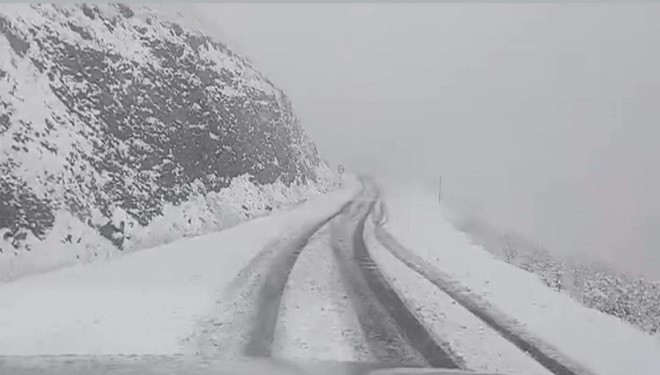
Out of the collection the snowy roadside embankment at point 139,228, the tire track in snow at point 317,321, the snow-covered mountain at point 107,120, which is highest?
the snow-covered mountain at point 107,120

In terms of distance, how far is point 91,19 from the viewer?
1795 centimetres

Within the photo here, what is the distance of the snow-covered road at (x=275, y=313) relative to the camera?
653cm

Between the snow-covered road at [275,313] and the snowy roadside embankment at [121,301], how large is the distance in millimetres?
18

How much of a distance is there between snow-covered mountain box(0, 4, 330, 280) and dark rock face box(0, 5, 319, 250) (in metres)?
0.03

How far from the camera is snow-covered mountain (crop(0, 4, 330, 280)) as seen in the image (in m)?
11.9

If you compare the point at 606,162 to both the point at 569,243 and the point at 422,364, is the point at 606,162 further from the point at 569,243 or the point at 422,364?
the point at 422,364

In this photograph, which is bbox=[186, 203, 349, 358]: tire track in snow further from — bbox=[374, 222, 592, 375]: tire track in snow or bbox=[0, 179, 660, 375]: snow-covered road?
bbox=[374, 222, 592, 375]: tire track in snow

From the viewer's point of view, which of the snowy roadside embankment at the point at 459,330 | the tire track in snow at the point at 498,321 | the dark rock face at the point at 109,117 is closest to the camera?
the snowy roadside embankment at the point at 459,330

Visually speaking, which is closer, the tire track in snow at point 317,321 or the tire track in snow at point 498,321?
the tire track in snow at point 498,321

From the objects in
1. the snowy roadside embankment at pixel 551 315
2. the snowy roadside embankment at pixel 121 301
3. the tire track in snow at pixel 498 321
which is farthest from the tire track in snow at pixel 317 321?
the snowy roadside embankment at pixel 551 315

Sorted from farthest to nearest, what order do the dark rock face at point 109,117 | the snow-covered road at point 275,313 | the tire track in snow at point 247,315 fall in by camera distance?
the dark rock face at point 109,117 → the tire track in snow at point 247,315 → the snow-covered road at point 275,313

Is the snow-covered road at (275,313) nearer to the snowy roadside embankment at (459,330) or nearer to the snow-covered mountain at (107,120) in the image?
the snowy roadside embankment at (459,330)

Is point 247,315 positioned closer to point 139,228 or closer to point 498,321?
point 498,321

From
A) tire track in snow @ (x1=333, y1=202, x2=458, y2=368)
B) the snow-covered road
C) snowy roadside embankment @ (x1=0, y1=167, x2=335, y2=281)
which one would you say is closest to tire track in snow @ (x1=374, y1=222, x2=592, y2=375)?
the snow-covered road
